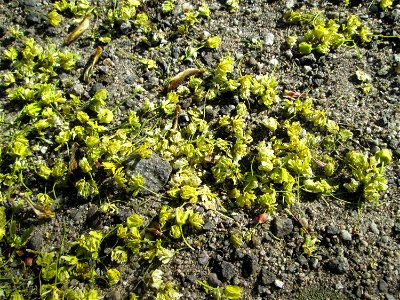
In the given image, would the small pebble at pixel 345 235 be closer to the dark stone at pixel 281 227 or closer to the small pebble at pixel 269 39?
the dark stone at pixel 281 227

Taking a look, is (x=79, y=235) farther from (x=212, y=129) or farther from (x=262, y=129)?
(x=262, y=129)

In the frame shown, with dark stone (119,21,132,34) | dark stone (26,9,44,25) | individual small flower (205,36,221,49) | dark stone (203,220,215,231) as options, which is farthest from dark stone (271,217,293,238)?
dark stone (26,9,44,25)

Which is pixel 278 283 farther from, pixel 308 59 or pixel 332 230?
pixel 308 59

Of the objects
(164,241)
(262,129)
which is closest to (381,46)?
(262,129)

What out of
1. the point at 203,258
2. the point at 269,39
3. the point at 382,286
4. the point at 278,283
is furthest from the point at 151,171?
the point at 382,286

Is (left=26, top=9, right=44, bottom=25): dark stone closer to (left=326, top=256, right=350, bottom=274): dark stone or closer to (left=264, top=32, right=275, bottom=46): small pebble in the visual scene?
(left=264, top=32, right=275, bottom=46): small pebble

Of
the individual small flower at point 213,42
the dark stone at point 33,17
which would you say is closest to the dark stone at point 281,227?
the individual small flower at point 213,42
